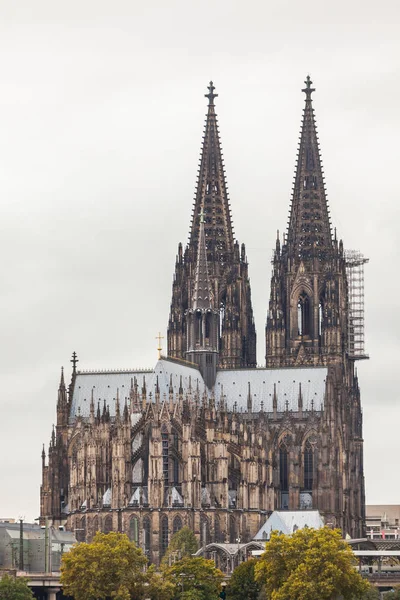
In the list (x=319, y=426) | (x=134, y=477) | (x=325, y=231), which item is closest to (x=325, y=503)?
(x=319, y=426)

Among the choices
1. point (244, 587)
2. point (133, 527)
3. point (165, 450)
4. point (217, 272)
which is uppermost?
point (217, 272)

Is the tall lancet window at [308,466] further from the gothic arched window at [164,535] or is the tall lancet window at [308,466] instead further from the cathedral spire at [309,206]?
the cathedral spire at [309,206]

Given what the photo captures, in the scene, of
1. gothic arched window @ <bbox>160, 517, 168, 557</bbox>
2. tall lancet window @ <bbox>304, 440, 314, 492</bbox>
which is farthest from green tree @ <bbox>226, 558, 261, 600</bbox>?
tall lancet window @ <bbox>304, 440, 314, 492</bbox>

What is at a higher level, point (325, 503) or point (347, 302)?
point (347, 302)

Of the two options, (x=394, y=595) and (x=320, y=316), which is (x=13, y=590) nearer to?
(x=394, y=595)

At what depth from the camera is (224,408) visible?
163 metres

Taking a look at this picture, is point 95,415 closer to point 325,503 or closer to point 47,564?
point 325,503

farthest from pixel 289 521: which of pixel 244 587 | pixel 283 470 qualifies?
pixel 244 587

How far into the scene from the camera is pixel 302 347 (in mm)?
177750

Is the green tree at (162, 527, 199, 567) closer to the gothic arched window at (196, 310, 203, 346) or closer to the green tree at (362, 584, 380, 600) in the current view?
the green tree at (362, 584, 380, 600)

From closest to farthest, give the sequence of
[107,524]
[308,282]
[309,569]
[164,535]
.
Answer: [309,569] → [164,535] → [107,524] → [308,282]

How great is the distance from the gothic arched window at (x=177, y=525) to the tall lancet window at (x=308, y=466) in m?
18.0

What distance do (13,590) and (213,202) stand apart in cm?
7023

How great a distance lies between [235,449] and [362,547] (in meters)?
12.3
